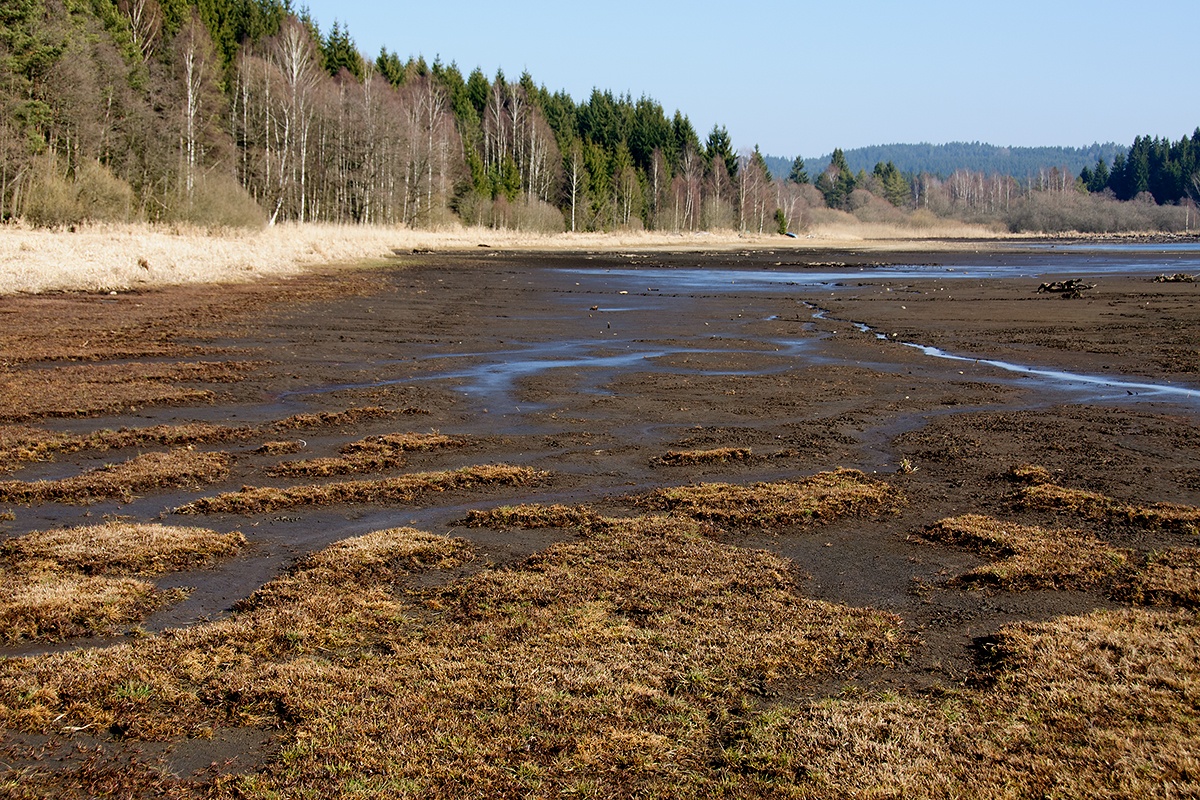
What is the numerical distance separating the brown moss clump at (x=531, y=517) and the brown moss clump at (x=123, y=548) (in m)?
1.93

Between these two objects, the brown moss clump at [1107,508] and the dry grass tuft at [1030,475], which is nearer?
the brown moss clump at [1107,508]

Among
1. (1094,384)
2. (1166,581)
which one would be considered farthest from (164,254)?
(1166,581)

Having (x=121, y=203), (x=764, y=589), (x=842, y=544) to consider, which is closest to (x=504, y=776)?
(x=764, y=589)

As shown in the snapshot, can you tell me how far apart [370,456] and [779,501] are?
4.45m

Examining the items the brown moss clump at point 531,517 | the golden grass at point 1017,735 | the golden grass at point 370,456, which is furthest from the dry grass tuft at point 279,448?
the golden grass at point 1017,735

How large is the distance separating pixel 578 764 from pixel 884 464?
23.0 feet

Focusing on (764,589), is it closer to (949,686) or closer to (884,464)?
(949,686)

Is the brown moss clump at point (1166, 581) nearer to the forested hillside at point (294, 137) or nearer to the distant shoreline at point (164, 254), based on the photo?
the distant shoreline at point (164, 254)

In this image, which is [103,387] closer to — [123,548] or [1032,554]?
[123,548]

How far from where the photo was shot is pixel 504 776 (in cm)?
431

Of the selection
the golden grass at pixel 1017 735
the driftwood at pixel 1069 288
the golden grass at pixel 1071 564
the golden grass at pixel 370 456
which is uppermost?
the driftwood at pixel 1069 288

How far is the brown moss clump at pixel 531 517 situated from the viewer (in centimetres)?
836

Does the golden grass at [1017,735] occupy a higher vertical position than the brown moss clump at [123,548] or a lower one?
lower

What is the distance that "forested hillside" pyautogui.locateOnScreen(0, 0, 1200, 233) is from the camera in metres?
42.1
